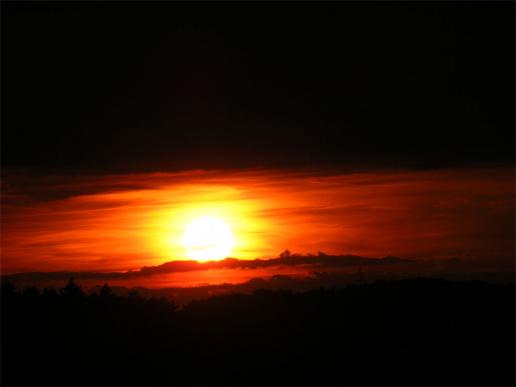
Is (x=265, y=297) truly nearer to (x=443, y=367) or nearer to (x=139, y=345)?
(x=139, y=345)

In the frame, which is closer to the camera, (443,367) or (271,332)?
(443,367)

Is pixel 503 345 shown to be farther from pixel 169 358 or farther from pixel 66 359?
pixel 66 359

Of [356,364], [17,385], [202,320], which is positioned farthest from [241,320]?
[17,385]

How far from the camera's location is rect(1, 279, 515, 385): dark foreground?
160 feet

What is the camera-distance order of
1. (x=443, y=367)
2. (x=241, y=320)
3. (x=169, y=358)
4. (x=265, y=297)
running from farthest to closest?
(x=265, y=297)
(x=241, y=320)
(x=169, y=358)
(x=443, y=367)

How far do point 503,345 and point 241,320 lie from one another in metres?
11.7

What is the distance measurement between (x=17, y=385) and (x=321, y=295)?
52.1 feet

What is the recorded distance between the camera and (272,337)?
5316 cm

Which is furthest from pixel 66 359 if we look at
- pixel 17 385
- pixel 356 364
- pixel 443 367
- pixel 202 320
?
pixel 443 367

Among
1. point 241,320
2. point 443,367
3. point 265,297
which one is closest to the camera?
point 443,367

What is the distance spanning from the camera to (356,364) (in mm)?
49688

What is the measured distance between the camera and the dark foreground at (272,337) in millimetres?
48781

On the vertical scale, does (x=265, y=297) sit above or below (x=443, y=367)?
above

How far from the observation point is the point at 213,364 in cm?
5078
